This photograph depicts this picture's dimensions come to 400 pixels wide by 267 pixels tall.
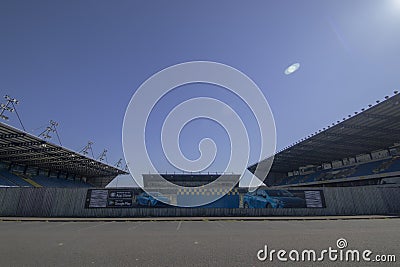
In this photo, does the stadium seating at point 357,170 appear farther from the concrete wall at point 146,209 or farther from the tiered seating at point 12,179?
the tiered seating at point 12,179

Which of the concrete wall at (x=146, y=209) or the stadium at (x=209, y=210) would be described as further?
the concrete wall at (x=146, y=209)

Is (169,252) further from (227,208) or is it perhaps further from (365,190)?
(365,190)

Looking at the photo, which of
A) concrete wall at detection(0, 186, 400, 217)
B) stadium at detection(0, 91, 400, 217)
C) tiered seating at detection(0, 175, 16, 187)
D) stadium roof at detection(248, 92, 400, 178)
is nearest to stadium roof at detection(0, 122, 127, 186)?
stadium at detection(0, 91, 400, 217)

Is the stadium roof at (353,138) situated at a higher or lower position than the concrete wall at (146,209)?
higher

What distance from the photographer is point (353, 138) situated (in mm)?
31609

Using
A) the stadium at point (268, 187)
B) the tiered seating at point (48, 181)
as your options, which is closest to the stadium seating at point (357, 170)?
the stadium at point (268, 187)

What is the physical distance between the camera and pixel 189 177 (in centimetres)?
5625

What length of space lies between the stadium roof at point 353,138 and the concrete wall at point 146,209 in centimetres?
938

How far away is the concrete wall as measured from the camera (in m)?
16.5

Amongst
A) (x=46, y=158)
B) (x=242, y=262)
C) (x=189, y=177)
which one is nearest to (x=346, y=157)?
(x=189, y=177)

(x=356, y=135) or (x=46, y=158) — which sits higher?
(x=356, y=135)

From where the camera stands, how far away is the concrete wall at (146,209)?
1653 cm

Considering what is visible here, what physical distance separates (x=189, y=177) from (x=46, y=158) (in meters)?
30.7

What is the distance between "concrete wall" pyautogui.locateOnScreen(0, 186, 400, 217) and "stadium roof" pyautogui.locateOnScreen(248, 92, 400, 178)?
30.8 ft
